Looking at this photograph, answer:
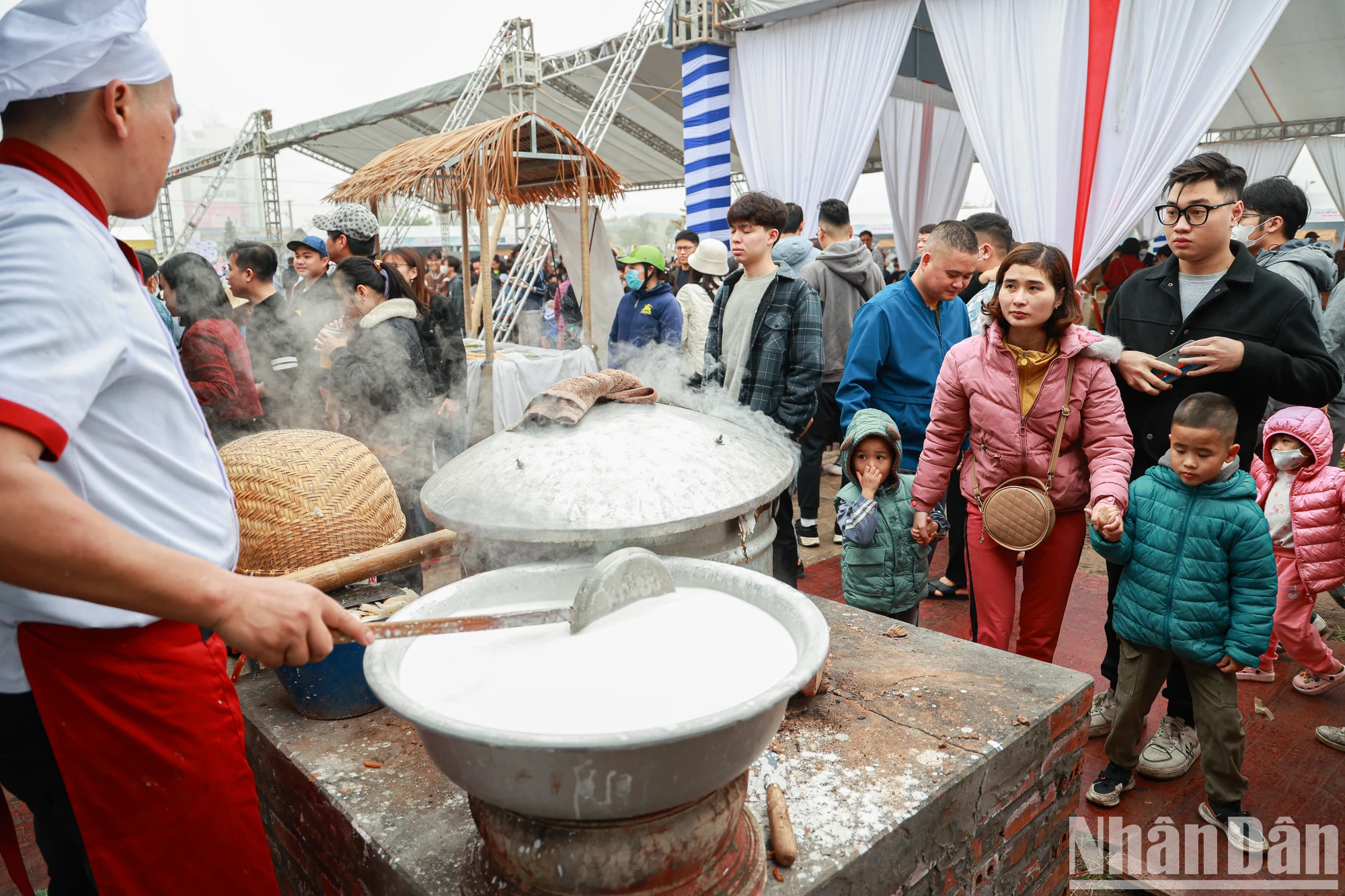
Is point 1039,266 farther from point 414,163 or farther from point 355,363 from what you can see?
point 414,163

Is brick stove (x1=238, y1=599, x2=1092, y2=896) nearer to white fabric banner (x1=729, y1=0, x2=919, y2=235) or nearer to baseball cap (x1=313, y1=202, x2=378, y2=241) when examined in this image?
baseball cap (x1=313, y1=202, x2=378, y2=241)

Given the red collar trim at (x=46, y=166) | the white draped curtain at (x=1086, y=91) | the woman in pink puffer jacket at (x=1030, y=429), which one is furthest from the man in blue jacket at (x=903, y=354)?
the white draped curtain at (x=1086, y=91)

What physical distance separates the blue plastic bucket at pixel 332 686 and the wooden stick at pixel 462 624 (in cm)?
86

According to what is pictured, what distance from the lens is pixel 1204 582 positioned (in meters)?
2.50

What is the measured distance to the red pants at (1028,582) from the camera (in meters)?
2.89

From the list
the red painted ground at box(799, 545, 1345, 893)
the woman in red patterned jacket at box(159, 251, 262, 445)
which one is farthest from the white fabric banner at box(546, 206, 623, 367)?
the red painted ground at box(799, 545, 1345, 893)

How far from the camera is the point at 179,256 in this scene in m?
4.11

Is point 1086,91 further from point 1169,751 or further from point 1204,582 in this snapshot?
point 1169,751

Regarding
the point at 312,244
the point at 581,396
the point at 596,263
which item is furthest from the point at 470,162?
the point at 581,396

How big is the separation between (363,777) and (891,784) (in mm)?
1304

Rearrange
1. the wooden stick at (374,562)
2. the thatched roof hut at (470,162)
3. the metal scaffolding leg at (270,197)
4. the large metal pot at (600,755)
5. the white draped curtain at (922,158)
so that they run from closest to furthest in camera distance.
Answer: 1. the large metal pot at (600,755)
2. the wooden stick at (374,562)
3. the thatched roof hut at (470,162)
4. the white draped curtain at (922,158)
5. the metal scaffolding leg at (270,197)

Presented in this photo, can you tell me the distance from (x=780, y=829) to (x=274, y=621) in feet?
3.70

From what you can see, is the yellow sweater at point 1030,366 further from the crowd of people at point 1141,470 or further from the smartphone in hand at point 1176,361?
the smartphone in hand at point 1176,361

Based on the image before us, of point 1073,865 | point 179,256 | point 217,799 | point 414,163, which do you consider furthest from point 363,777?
point 414,163
